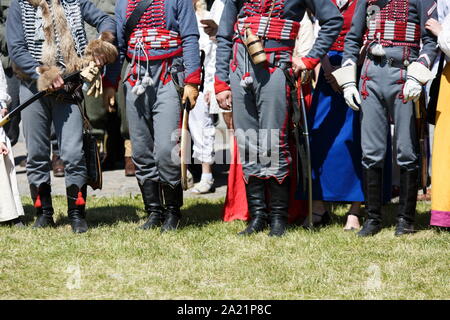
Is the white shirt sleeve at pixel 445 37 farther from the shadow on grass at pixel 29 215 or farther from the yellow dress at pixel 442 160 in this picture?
the shadow on grass at pixel 29 215

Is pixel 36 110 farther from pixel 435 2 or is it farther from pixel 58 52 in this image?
pixel 435 2

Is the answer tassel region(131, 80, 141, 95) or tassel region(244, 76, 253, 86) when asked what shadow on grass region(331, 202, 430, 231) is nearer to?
tassel region(244, 76, 253, 86)

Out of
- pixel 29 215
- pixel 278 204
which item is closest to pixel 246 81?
pixel 278 204

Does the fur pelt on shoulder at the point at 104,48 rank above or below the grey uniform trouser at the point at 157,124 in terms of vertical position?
above

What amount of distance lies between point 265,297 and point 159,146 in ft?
6.01

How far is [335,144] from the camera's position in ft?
19.9

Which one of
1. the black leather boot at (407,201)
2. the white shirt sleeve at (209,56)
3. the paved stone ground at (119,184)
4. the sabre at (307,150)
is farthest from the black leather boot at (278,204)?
the white shirt sleeve at (209,56)

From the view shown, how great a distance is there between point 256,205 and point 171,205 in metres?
0.62

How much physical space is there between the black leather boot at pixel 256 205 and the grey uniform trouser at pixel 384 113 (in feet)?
2.53

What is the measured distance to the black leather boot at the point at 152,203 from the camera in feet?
20.0

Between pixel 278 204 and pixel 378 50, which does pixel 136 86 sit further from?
pixel 378 50

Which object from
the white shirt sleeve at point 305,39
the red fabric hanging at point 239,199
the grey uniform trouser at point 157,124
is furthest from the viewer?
the white shirt sleeve at point 305,39

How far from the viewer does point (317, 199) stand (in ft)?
20.1

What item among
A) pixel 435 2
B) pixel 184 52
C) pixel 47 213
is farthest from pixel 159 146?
pixel 435 2
